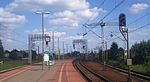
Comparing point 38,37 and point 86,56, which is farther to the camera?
point 86,56

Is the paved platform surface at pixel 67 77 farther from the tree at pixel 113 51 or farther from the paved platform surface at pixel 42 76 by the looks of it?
the tree at pixel 113 51

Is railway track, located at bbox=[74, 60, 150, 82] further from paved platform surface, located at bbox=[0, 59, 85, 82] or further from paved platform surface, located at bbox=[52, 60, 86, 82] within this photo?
paved platform surface, located at bbox=[0, 59, 85, 82]

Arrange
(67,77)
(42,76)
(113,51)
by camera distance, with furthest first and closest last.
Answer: (113,51)
(42,76)
(67,77)

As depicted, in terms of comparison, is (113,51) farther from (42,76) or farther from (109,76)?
(42,76)

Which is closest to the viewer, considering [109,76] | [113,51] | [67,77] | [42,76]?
[67,77]

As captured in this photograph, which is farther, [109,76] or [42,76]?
[109,76]

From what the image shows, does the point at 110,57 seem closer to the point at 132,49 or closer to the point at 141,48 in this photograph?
the point at 132,49

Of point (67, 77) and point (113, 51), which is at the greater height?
point (113, 51)

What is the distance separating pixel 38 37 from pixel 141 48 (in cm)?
4332

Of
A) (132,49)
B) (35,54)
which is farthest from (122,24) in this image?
(35,54)

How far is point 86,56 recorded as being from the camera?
166 meters

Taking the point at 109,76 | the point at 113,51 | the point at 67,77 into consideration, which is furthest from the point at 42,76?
the point at 113,51

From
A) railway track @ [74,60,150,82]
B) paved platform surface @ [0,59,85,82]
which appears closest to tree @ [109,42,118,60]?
railway track @ [74,60,150,82]

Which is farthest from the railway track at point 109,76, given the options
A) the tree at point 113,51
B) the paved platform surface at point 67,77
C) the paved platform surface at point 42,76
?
the tree at point 113,51
